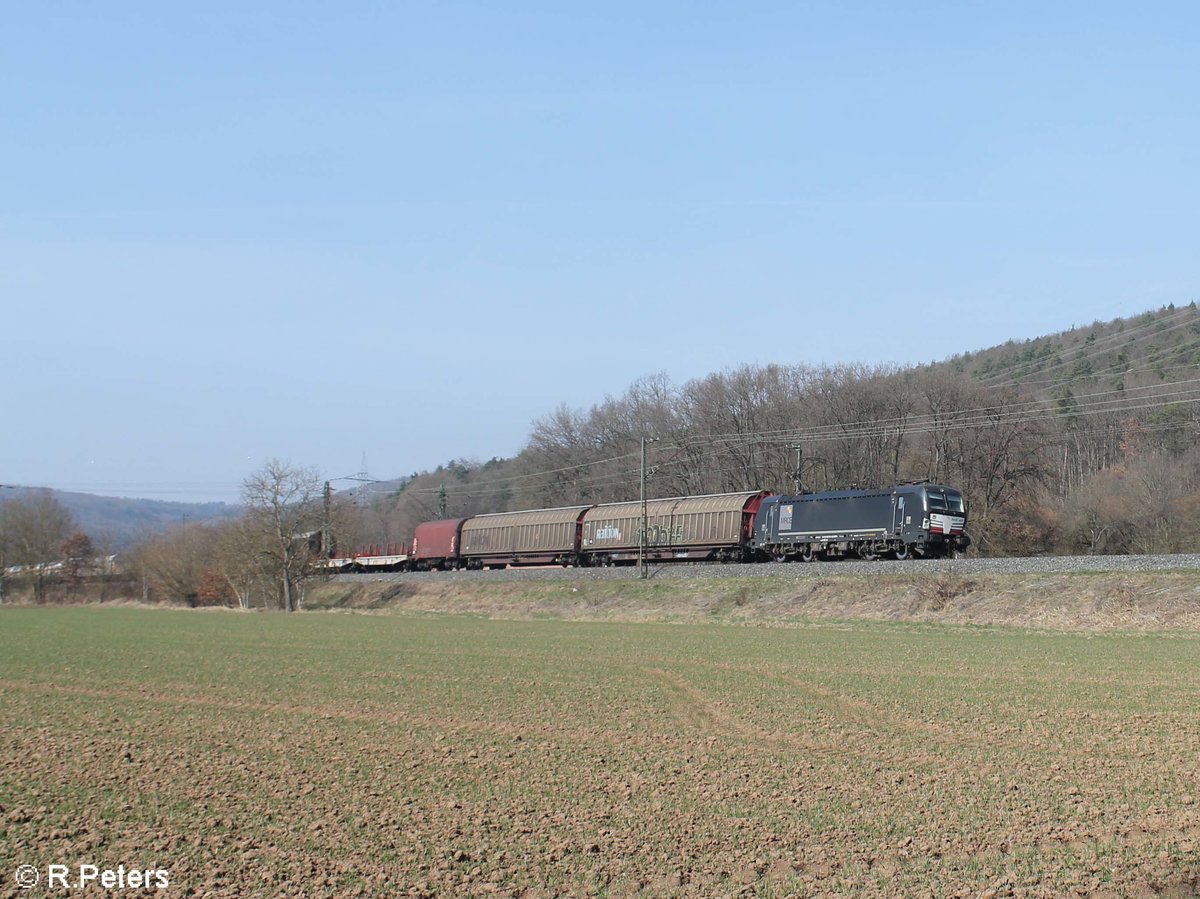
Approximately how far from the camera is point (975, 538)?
68562 millimetres

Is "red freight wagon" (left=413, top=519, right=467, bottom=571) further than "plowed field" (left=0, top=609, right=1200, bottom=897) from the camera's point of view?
Yes

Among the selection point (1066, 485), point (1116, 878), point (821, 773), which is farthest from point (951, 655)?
point (1066, 485)

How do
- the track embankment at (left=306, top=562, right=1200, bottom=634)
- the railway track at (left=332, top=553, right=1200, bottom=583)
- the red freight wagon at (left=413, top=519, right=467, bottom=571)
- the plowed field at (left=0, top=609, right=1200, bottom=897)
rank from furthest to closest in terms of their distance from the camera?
the red freight wagon at (left=413, top=519, right=467, bottom=571) < the railway track at (left=332, top=553, right=1200, bottom=583) < the track embankment at (left=306, top=562, right=1200, bottom=634) < the plowed field at (left=0, top=609, right=1200, bottom=897)

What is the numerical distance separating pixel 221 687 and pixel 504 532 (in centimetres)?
4561

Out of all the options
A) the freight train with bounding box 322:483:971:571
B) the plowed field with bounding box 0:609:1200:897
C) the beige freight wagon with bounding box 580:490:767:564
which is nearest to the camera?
the plowed field with bounding box 0:609:1200:897

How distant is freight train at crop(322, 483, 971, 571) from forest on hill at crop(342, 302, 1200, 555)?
43.3 feet

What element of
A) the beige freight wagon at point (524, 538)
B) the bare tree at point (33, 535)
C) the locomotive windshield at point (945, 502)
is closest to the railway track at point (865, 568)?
the beige freight wagon at point (524, 538)

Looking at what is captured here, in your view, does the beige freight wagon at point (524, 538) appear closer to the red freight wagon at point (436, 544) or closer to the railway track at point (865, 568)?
the red freight wagon at point (436, 544)

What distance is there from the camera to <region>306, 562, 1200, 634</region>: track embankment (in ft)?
123

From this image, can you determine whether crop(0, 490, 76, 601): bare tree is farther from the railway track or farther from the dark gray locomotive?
the dark gray locomotive

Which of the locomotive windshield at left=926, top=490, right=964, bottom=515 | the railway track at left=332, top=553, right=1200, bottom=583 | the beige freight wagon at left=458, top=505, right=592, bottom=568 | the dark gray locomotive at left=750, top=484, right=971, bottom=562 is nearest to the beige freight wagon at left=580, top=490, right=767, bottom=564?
the beige freight wagon at left=458, top=505, right=592, bottom=568

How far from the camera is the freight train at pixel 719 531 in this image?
48.2 meters

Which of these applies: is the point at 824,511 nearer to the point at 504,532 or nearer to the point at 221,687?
the point at 504,532

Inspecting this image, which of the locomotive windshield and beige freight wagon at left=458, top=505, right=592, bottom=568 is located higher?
the locomotive windshield
